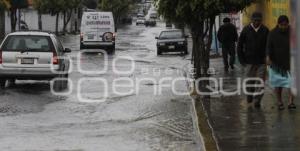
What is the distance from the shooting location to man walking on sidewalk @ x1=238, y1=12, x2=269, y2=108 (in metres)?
13.2

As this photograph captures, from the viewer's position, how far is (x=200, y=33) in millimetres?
15844

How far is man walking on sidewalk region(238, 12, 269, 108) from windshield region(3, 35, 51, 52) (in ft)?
23.5

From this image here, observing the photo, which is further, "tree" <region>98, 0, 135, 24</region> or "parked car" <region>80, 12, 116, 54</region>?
"tree" <region>98, 0, 135, 24</region>

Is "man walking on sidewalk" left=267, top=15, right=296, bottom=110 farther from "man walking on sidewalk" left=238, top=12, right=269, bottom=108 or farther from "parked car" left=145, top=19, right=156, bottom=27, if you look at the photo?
"parked car" left=145, top=19, right=156, bottom=27

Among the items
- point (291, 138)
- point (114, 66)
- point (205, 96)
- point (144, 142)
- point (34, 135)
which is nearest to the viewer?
point (291, 138)

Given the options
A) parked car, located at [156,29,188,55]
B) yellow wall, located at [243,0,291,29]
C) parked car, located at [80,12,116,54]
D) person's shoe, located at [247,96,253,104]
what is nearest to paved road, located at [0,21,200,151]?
person's shoe, located at [247,96,253,104]

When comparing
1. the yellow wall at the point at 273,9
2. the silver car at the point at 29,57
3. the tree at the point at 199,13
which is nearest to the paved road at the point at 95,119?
the silver car at the point at 29,57

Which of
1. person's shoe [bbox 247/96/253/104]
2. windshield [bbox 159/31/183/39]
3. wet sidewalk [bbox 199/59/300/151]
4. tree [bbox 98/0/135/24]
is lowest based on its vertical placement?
wet sidewalk [bbox 199/59/300/151]

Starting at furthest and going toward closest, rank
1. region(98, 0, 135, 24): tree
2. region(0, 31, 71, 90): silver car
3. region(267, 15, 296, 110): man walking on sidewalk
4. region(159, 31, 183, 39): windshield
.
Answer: region(98, 0, 135, 24): tree → region(159, 31, 183, 39): windshield → region(0, 31, 71, 90): silver car → region(267, 15, 296, 110): man walking on sidewalk

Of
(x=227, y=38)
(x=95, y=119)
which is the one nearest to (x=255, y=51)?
(x=95, y=119)

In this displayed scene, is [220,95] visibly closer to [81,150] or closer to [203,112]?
[203,112]

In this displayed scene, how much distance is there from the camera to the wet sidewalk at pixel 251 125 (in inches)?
364

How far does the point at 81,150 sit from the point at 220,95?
20.7 feet

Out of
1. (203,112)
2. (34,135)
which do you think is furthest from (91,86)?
(34,135)
